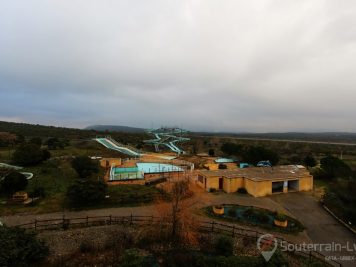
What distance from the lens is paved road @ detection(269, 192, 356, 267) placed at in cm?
1691

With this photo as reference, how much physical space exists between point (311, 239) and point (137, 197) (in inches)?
562

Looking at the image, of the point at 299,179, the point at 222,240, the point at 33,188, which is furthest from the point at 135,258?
the point at 299,179

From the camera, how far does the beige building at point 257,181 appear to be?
2653cm

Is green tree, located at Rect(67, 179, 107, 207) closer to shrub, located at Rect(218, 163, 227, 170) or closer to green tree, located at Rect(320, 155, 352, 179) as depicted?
shrub, located at Rect(218, 163, 227, 170)

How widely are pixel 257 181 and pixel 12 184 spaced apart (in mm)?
22911

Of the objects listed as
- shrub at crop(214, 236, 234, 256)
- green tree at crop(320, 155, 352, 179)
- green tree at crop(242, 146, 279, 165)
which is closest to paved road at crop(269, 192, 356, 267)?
shrub at crop(214, 236, 234, 256)

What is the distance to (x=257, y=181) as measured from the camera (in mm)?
25969

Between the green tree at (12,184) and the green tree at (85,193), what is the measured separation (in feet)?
15.0

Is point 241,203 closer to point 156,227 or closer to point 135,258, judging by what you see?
point 156,227

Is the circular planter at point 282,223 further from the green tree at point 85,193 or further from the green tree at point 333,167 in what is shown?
the green tree at point 333,167

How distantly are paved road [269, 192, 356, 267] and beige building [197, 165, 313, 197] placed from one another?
4.13 ft

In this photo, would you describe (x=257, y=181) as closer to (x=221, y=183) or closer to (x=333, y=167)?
(x=221, y=183)

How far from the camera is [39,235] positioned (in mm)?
15922

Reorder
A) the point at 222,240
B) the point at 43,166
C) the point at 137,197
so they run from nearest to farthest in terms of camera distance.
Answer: the point at 222,240, the point at 137,197, the point at 43,166
